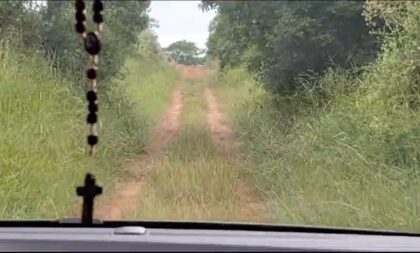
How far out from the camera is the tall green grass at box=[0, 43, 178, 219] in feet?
12.6

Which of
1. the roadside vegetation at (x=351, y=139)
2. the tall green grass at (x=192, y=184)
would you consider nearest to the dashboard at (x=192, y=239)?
the roadside vegetation at (x=351, y=139)

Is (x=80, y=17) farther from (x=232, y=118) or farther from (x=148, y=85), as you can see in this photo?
(x=148, y=85)

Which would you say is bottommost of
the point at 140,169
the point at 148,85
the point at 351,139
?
the point at 140,169

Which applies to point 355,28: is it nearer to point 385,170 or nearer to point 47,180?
point 385,170

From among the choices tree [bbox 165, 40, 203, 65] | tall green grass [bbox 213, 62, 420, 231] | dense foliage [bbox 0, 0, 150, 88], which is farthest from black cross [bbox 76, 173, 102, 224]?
tree [bbox 165, 40, 203, 65]

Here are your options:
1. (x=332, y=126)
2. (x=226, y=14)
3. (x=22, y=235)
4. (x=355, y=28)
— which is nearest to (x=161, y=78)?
(x=226, y=14)

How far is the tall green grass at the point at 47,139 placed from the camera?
12.6 ft

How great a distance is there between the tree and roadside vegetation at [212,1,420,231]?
1154mm

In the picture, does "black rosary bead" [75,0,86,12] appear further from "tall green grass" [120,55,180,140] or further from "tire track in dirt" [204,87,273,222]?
"tall green grass" [120,55,180,140]

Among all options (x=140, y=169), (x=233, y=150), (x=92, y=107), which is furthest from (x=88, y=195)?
(x=233, y=150)

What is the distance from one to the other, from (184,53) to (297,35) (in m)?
2.09

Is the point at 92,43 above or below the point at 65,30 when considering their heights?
below

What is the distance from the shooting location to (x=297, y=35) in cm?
598

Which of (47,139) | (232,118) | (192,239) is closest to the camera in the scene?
(192,239)
